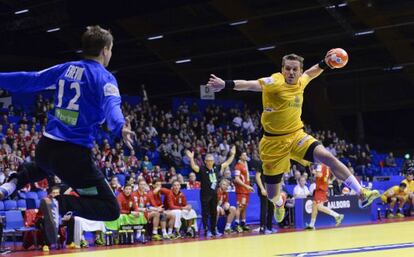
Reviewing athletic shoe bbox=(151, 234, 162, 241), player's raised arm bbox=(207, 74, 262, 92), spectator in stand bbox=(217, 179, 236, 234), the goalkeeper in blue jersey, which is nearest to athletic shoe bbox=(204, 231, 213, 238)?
spectator in stand bbox=(217, 179, 236, 234)

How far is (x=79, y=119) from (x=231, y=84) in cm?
421

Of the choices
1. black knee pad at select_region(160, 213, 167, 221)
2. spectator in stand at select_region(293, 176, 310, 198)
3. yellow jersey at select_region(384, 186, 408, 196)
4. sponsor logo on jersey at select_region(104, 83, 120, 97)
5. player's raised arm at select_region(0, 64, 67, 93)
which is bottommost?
black knee pad at select_region(160, 213, 167, 221)

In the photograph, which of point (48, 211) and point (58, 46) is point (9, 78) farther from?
point (58, 46)

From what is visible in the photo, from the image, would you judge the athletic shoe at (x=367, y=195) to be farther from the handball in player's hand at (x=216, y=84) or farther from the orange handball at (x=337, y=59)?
the handball in player's hand at (x=216, y=84)

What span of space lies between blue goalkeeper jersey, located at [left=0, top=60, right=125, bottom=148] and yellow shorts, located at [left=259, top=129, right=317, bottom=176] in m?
4.67

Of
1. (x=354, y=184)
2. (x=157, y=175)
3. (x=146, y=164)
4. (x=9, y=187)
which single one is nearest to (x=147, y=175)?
(x=157, y=175)

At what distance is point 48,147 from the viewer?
19.2ft

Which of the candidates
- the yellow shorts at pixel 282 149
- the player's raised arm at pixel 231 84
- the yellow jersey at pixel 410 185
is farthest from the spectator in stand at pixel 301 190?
the player's raised arm at pixel 231 84

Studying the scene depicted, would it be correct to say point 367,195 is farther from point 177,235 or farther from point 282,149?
point 177,235

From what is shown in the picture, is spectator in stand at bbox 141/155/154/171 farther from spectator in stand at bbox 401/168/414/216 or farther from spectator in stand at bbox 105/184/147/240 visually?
spectator in stand at bbox 401/168/414/216

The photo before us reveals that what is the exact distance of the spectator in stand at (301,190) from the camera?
20.0 m

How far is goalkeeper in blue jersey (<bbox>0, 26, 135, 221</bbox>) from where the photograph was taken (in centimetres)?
579

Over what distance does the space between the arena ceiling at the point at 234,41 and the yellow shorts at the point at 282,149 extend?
47.7 ft

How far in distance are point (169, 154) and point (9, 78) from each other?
63.1ft
